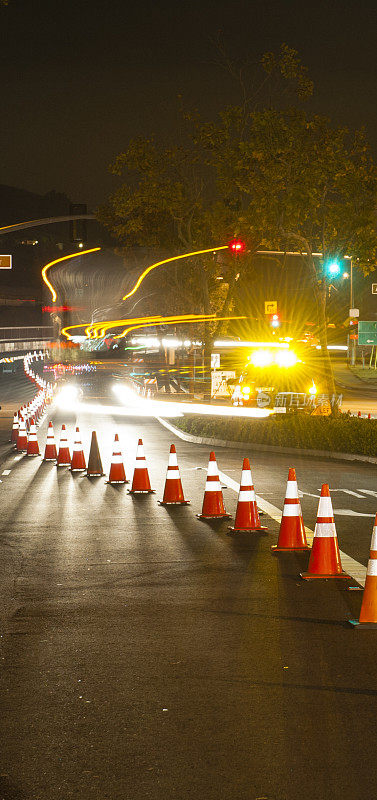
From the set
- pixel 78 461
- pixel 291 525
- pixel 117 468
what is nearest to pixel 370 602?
pixel 291 525

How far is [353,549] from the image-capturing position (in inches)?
419

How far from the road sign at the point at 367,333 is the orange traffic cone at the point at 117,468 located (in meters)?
50.4

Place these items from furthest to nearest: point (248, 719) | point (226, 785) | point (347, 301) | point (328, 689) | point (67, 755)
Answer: point (347, 301)
point (328, 689)
point (248, 719)
point (67, 755)
point (226, 785)

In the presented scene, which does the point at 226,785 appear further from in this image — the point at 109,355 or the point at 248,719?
the point at 109,355

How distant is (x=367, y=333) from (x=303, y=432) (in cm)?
4386

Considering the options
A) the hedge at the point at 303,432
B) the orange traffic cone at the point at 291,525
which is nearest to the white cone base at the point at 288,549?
the orange traffic cone at the point at 291,525

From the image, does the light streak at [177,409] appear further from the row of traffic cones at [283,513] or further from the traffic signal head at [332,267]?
the row of traffic cones at [283,513]

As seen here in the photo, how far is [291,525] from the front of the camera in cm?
1063

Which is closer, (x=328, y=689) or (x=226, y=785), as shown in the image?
(x=226, y=785)

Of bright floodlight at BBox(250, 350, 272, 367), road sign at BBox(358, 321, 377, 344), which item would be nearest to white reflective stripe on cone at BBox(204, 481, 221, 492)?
bright floodlight at BBox(250, 350, 272, 367)

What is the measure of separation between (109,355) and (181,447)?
162 ft

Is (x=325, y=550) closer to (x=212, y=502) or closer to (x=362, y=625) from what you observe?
(x=362, y=625)

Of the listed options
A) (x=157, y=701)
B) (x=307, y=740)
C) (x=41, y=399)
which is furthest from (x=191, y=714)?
(x=41, y=399)

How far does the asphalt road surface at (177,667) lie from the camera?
485 cm
